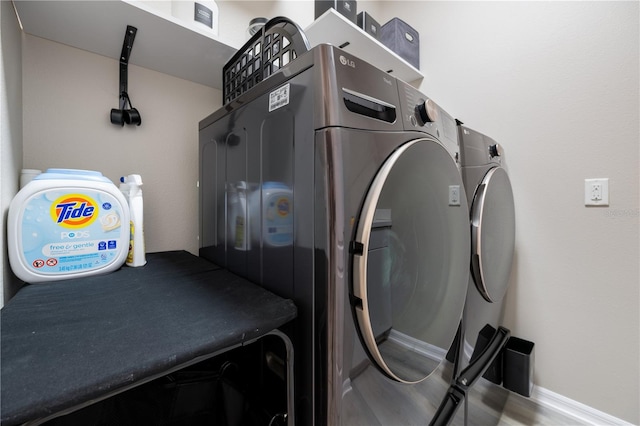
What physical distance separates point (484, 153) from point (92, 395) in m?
1.59

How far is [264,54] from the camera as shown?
3.19 feet

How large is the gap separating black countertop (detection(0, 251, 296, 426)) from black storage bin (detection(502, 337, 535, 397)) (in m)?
1.50

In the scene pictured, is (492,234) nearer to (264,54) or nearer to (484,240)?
(484,240)

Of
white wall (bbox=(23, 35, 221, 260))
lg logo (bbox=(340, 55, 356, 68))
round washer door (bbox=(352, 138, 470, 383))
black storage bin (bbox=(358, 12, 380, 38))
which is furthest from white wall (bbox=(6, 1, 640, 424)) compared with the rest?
lg logo (bbox=(340, 55, 356, 68))

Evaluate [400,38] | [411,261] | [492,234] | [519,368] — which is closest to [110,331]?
[411,261]

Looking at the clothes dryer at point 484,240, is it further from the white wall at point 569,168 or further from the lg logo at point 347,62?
the lg logo at point 347,62

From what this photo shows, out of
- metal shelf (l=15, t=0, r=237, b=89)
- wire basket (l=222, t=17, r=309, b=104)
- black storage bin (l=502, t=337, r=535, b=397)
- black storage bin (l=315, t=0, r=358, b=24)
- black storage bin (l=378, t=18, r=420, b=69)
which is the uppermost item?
black storage bin (l=378, t=18, r=420, b=69)

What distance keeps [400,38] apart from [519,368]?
216 cm

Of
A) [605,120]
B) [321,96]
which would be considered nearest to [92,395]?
[321,96]

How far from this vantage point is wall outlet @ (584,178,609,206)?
51.2 inches

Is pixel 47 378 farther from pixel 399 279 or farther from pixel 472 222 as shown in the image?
pixel 472 222

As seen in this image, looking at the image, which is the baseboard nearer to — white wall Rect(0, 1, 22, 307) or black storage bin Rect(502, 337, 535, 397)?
black storage bin Rect(502, 337, 535, 397)

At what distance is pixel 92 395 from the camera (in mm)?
345

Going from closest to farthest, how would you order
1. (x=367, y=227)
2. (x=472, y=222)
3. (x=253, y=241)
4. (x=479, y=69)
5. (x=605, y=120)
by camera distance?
(x=367, y=227)
(x=253, y=241)
(x=472, y=222)
(x=605, y=120)
(x=479, y=69)
